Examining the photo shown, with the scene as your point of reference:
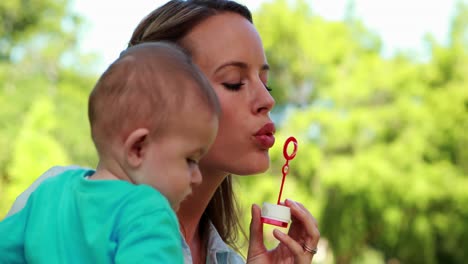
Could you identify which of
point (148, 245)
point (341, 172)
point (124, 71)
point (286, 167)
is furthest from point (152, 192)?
point (341, 172)

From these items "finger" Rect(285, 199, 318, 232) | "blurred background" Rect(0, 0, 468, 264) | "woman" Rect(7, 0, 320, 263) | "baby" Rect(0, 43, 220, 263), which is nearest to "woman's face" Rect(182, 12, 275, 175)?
"woman" Rect(7, 0, 320, 263)

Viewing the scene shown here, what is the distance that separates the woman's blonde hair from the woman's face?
0.07 metres

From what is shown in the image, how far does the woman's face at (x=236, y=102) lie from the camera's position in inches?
98.8

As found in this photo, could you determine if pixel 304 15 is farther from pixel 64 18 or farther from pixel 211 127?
pixel 211 127

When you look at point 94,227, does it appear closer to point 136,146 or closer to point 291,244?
point 136,146

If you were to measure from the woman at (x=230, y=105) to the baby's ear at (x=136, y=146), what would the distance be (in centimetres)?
85

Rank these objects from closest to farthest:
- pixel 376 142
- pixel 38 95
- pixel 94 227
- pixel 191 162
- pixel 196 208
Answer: pixel 94 227, pixel 191 162, pixel 196 208, pixel 376 142, pixel 38 95

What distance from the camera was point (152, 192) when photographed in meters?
1.51

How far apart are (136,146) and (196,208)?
1187mm

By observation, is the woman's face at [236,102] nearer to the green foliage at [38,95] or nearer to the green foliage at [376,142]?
the green foliage at [376,142]

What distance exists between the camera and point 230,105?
250 cm

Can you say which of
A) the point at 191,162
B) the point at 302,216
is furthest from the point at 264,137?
the point at 191,162

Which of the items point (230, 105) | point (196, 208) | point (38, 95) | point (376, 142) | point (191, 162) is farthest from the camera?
point (38, 95)

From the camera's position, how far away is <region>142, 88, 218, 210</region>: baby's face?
5.10 ft
